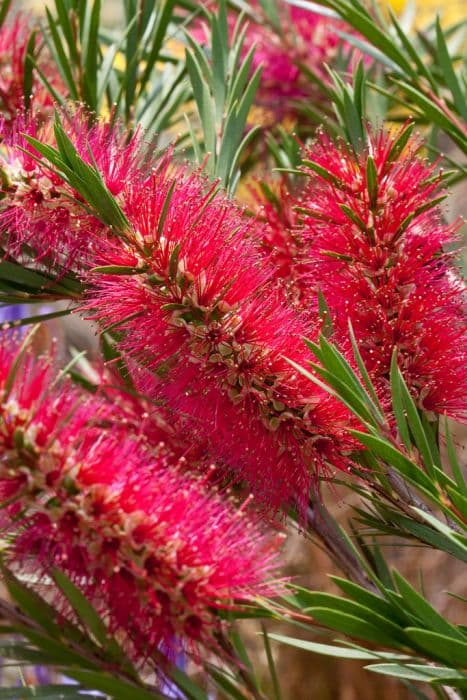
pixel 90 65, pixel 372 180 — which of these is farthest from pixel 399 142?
pixel 90 65

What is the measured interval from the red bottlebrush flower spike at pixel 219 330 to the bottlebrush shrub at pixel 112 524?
5 centimetres

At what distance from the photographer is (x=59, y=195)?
1.44 feet

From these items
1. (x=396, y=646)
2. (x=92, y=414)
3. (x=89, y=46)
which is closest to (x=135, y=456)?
(x=92, y=414)

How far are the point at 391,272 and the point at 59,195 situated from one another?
166mm

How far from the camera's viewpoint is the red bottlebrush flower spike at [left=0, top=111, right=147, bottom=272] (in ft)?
1.44

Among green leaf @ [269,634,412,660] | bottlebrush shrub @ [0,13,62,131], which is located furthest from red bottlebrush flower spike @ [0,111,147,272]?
green leaf @ [269,634,412,660]

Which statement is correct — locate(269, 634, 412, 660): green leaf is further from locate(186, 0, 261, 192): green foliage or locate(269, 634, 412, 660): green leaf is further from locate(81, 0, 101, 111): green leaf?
locate(81, 0, 101, 111): green leaf

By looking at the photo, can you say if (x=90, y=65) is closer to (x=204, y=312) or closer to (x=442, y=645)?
(x=204, y=312)

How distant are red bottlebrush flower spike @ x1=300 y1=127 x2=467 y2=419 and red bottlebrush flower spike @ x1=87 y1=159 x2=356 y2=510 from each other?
1.4 inches

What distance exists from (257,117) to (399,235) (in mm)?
520

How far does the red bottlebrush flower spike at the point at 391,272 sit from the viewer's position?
0.45 meters

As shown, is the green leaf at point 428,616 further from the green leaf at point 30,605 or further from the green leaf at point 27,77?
the green leaf at point 27,77

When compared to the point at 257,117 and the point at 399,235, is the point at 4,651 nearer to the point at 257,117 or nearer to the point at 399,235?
the point at 399,235

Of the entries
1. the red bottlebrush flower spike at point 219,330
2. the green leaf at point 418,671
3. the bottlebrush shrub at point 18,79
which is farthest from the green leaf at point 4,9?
the green leaf at point 418,671
